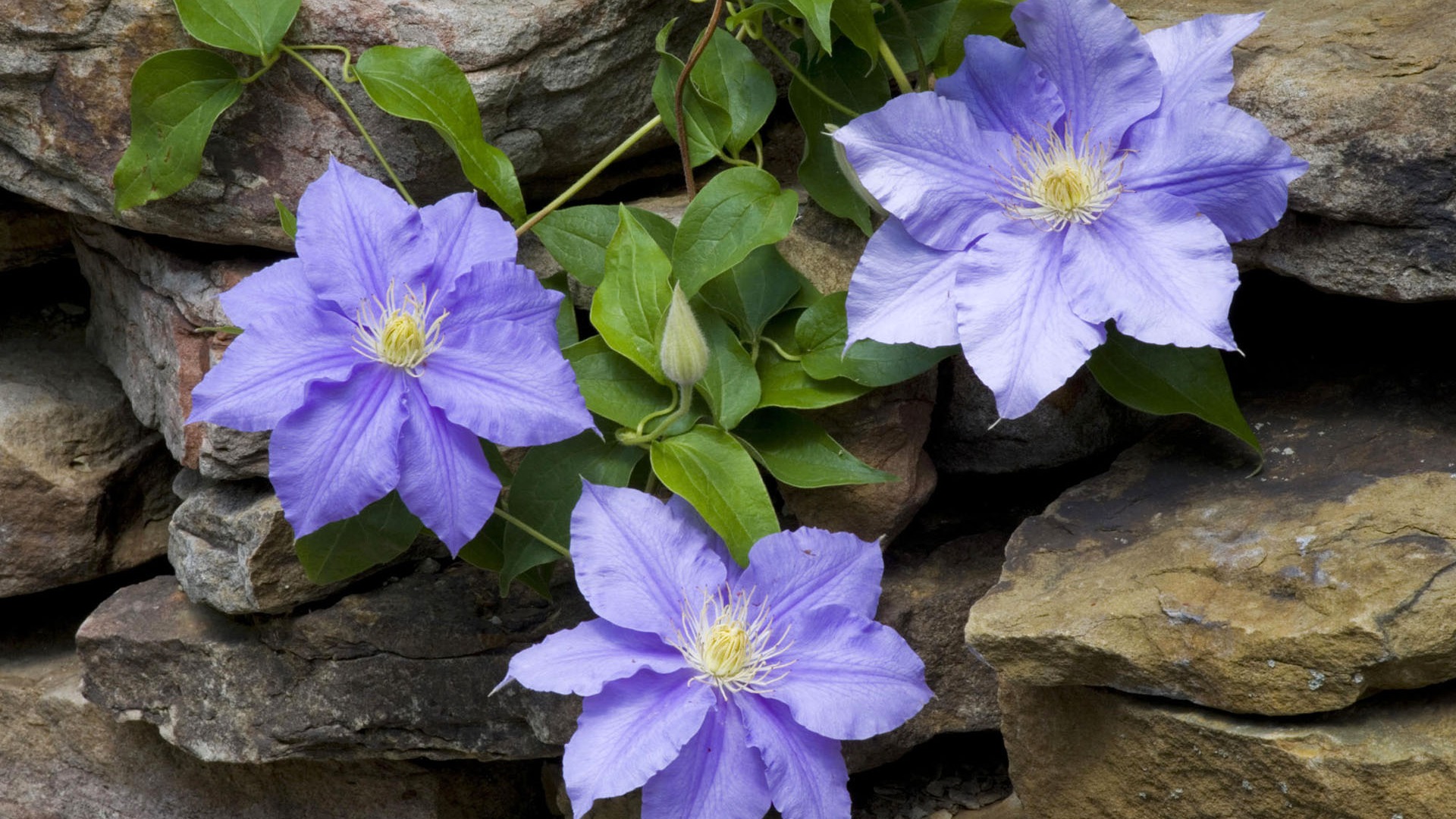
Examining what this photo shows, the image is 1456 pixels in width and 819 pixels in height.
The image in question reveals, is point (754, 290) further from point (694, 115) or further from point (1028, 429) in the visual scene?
point (1028, 429)

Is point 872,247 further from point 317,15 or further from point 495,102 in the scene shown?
point 317,15

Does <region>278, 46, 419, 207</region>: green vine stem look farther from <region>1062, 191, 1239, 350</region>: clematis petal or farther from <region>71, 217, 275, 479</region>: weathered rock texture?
<region>1062, 191, 1239, 350</region>: clematis petal

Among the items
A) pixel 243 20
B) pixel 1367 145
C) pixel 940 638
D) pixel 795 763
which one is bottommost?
pixel 940 638

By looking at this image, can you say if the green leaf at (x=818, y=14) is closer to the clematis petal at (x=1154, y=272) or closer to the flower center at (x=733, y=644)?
the clematis petal at (x=1154, y=272)

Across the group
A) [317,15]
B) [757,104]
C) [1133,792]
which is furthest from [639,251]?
Result: [1133,792]

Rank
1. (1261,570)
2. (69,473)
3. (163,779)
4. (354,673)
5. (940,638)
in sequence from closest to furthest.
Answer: (1261,570) < (940,638) < (354,673) < (69,473) < (163,779)

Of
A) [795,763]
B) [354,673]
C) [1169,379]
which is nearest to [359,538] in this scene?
[354,673]
